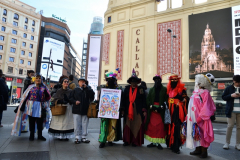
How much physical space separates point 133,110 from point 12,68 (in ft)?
179

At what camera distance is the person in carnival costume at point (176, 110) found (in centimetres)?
478

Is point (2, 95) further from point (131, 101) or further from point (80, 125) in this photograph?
point (131, 101)

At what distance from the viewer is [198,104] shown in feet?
14.9

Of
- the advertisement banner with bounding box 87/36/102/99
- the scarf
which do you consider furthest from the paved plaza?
the advertisement banner with bounding box 87/36/102/99

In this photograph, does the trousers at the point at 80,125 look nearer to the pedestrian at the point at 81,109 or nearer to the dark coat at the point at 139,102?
the pedestrian at the point at 81,109

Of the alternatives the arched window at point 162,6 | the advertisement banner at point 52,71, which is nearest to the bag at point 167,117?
the arched window at point 162,6

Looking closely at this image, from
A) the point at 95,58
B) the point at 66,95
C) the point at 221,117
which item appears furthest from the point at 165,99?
the point at 95,58

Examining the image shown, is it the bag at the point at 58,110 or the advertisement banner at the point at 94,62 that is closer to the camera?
the bag at the point at 58,110

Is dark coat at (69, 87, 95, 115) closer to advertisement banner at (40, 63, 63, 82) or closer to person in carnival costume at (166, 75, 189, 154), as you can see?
person in carnival costume at (166, 75, 189, 154)

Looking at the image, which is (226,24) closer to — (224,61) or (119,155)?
(224,61)

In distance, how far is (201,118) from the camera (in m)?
4.38

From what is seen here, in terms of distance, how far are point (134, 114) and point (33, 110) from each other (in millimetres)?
2917

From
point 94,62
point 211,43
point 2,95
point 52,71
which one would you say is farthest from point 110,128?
point 52,71

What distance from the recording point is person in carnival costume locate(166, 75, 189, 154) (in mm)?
4781
